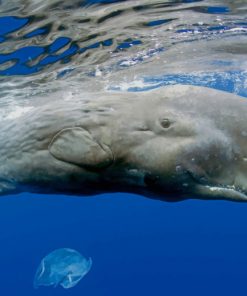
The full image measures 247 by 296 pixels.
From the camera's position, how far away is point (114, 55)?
12781 mm

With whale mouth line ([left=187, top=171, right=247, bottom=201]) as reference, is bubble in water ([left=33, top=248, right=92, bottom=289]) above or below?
below

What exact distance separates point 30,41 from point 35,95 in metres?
5.29

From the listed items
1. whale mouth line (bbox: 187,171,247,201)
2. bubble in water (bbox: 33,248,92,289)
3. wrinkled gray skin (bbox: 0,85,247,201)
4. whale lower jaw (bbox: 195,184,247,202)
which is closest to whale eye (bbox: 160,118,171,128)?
wrinkled gray skin (bbox: 0,85,247,201)

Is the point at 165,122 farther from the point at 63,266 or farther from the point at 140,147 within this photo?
the point at 63,266

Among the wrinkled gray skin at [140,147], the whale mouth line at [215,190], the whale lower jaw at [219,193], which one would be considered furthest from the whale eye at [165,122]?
the whale lower jaw at [219,193]

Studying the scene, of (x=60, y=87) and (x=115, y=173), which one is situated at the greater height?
(x=115, y=173)

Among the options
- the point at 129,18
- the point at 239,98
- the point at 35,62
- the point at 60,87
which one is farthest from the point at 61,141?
the point at 60,87

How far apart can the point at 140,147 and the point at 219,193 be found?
86 cm

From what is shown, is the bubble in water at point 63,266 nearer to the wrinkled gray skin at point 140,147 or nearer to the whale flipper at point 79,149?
the wrinkled gray skin at point 140,147

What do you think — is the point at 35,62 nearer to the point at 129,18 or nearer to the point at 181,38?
the point at 129,18

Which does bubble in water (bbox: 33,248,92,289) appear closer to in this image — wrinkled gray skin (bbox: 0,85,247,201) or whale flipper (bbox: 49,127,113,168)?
wrinkled gray skin (bbox: 0,85,247,201)

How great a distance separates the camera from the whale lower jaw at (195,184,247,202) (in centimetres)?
336

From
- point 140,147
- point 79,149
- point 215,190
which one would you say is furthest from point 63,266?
point 215,190

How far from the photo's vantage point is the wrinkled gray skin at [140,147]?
3.41 metres
